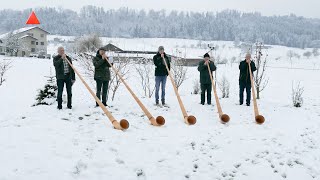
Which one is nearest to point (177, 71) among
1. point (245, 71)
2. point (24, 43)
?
point (245, 71)

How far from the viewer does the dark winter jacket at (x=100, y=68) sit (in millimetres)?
8469

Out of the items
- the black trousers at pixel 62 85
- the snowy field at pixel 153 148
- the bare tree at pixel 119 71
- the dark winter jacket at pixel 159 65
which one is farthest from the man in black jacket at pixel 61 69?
the bare tree at pixel 119 71

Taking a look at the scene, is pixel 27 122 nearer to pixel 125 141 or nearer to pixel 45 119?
pixel 45 119

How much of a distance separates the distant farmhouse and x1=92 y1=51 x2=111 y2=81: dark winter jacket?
5614 cm

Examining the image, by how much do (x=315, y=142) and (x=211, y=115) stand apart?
105 inches

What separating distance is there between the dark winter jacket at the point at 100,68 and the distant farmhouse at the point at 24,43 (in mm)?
56145

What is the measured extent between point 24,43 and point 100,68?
62081 mm

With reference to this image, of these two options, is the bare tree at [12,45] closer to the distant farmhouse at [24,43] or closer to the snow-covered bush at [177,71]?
the distant farmhouse at [24,43]

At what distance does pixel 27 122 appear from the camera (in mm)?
6691

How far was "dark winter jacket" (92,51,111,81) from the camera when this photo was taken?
8469mm

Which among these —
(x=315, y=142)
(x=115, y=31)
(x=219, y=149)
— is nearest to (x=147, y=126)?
(x=219, y=149)

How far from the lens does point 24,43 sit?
2532 inches

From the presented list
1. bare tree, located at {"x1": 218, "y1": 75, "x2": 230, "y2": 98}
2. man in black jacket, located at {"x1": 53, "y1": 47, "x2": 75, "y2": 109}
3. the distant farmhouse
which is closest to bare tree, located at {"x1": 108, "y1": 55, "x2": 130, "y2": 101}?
bare tree, located at {"x1": 218, "y1": 75, "x2": 230, "y2": 98}

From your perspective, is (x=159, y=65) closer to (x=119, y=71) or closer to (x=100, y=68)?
(x=100, y=68)
